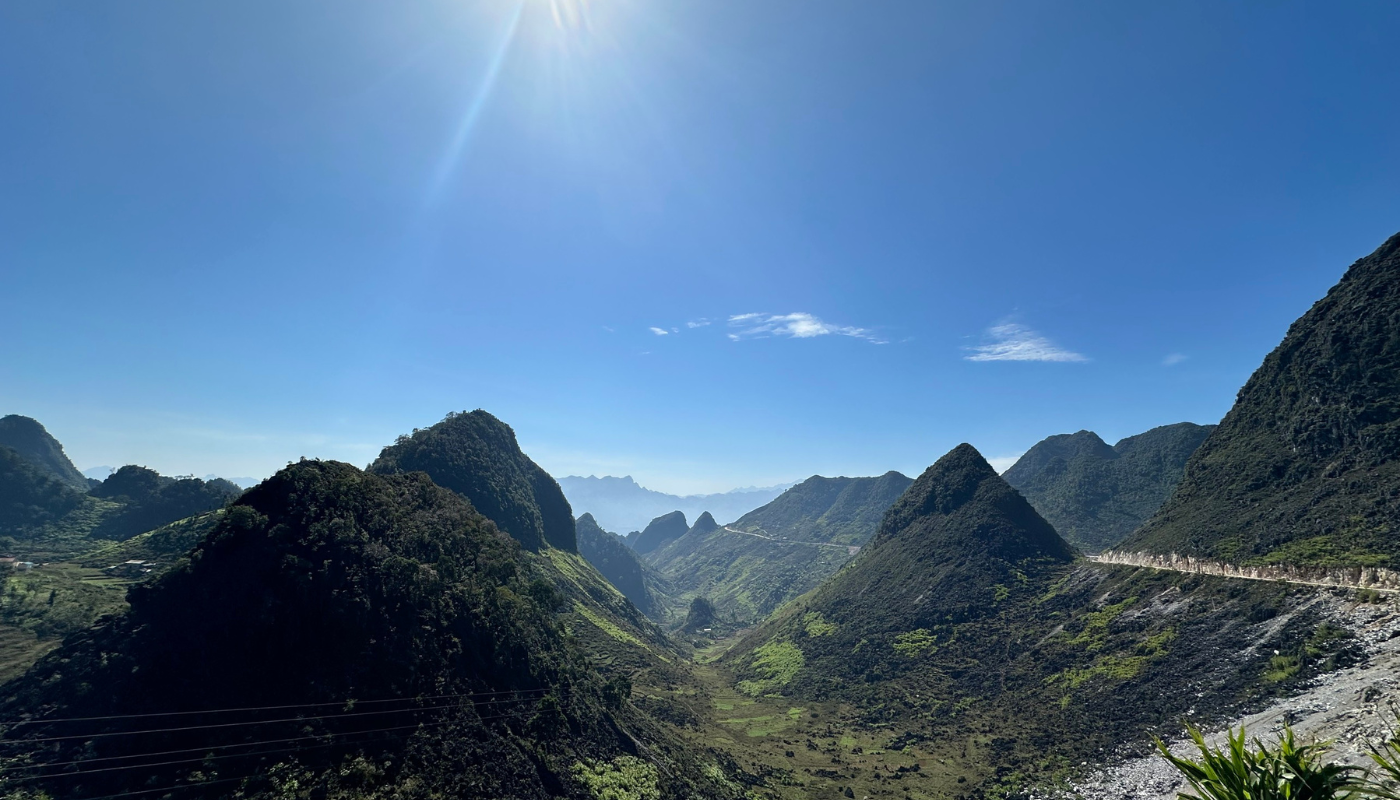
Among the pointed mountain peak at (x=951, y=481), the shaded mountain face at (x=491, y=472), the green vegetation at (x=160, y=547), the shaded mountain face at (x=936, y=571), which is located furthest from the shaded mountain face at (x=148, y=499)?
the pointed mountain peak at (x=951, y=481)

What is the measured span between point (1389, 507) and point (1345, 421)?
2053 cm

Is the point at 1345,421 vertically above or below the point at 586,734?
→ above

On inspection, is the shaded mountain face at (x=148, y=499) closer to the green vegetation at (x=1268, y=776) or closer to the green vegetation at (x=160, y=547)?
the green vegetation at (x=160, y=547)

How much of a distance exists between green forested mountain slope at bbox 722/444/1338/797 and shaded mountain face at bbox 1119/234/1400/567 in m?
7.44

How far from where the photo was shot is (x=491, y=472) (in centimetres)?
14250

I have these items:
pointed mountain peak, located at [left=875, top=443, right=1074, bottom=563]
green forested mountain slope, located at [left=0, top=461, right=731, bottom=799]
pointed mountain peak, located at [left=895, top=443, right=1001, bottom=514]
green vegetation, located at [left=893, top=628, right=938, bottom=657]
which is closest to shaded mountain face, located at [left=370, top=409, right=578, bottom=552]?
green forested mountain slope, located at [left=0, top=461, right=731, bottom=799]

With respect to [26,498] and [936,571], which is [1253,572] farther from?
[26,498]

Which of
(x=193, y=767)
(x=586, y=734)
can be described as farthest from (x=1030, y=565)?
(x=193, y=767)

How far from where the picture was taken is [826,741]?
242 feet

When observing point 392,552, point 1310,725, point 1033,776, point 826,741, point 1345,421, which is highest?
point 1345,421

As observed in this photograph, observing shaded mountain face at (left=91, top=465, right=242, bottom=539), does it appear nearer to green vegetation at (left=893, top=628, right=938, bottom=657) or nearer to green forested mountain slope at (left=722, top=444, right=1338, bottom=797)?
green forested mountain slope at (left=722, top=444, right=1338, bottom=797)

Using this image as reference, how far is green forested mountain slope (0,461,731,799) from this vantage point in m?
31.9

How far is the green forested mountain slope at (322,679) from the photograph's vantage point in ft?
105

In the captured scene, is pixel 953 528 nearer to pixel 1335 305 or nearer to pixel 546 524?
pixel 1335 305
